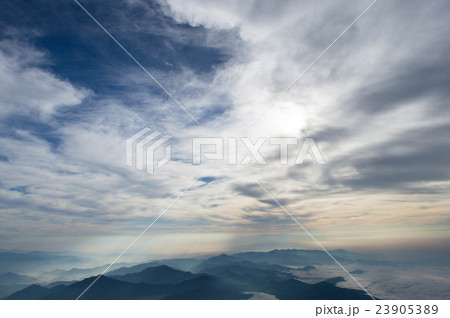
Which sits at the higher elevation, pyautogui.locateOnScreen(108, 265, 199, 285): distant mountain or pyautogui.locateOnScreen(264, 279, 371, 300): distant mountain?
pyautogui.locateOnScreen(264, 279, 371, 300): distant mountain

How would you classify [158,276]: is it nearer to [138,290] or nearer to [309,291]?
[138,290]

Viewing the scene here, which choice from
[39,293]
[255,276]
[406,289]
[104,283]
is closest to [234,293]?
[255,276]

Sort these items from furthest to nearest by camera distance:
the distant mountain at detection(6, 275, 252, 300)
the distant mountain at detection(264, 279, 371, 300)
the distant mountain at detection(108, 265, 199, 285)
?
1. the distant mountain at detection(108, 265, 199, 285)
2. the distant mountain at detection(6, 275, 252, 300)
3. the distant mountain at detection(264, 279, 371, 300)

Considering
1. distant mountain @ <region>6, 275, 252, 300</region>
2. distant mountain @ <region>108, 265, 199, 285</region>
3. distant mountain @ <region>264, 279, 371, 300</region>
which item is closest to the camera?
distant mountain @ <region>264, 279, 371, 300</region>

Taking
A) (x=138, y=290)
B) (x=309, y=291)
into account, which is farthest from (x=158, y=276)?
(x=309, y=291)

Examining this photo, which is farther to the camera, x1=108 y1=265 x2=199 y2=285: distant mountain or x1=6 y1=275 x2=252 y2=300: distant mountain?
x1=108 y1=265 x2=199 y2=285: distant mountain

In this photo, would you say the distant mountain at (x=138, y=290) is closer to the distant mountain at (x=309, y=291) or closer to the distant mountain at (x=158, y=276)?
the distant mountain at (x=158, y=276)

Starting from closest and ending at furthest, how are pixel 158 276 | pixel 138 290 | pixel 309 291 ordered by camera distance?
pixel 309 291 → pixel 138 290 → pixel 158 276

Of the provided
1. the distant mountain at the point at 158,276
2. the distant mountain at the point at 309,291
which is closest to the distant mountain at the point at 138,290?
the distant mountain at the point at 158,276

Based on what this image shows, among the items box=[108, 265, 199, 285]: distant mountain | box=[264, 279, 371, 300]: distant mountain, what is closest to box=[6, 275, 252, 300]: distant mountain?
box=[108, 265, 199, 285]: distant mountain

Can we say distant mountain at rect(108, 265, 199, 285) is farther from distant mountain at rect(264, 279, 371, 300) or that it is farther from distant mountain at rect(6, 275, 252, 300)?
distant mountain at rect(264, 279, 371, 300)
